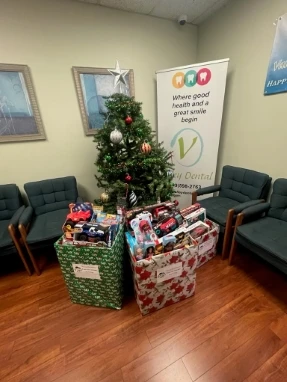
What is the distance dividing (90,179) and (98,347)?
1.67m

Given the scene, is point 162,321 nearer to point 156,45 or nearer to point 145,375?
point 145,375

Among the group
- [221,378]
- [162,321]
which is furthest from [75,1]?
[221,378]

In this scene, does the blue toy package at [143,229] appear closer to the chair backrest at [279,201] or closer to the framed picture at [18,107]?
the chair backrest at [279,201]

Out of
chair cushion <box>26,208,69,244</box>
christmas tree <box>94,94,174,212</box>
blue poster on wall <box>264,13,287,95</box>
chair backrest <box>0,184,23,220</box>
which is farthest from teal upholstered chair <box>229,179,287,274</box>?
chair backrest <box>0,184,23,220</box>

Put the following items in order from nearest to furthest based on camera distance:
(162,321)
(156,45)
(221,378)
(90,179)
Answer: (221,378)
(162,321)
(156,45)
(90,179)

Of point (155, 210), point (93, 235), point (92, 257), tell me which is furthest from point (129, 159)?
point (92, 257)

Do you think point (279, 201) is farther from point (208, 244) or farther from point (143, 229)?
point (143, 229)

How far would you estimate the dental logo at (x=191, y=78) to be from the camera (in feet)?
6.17

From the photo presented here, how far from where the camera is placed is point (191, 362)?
1.00m

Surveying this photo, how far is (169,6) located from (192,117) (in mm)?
1115

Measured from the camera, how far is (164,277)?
1.16 metres

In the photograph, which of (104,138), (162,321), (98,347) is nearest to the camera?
(98,347)

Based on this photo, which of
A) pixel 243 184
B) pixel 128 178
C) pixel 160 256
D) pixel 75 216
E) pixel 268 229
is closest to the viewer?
pixel 160 256

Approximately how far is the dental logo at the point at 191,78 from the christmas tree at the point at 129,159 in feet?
2.48
